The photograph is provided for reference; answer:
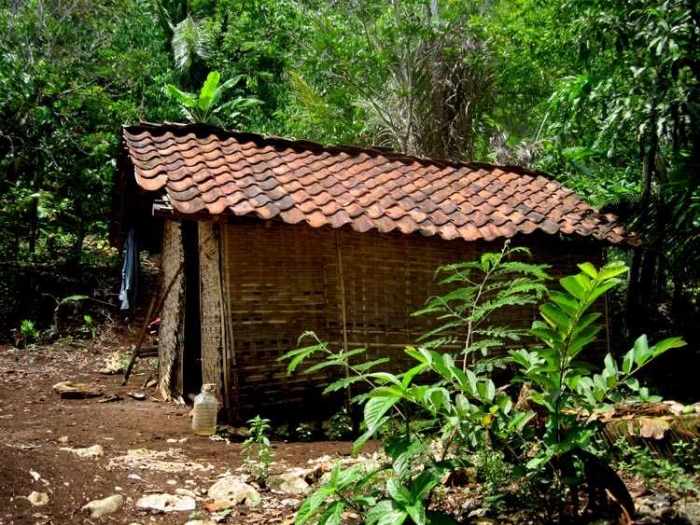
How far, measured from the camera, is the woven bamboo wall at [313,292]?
18.1 feet

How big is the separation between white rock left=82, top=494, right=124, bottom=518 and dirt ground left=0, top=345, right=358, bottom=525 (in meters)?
0.03

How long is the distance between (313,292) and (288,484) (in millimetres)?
2395

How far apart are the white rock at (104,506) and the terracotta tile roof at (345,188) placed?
2397 mm

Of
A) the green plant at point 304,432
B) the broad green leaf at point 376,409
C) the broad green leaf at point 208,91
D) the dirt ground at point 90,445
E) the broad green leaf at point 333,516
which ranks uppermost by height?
the broad green leaf at point 208,91

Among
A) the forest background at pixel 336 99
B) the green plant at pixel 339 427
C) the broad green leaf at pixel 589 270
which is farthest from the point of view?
Answer: the forest background at pixel 336 99

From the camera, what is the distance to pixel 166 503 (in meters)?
3.30

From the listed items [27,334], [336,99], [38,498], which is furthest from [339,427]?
[336,99]

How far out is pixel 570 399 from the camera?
2.58 m

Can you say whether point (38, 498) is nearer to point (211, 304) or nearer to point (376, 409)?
point (376, 409)

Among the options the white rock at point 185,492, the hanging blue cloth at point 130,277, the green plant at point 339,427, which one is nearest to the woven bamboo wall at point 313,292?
the green plant at point 339,427

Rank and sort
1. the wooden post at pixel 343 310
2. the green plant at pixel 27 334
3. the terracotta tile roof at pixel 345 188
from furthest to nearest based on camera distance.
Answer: the green plant at pixel 27 334 < the wooden post at pixel 343 310 < the terracotta tile roof at pixel 345 188

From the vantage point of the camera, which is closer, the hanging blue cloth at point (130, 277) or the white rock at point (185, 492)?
the white rock at point (185, 492)

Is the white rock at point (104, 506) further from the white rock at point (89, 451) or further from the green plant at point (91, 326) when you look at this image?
the green plant at point (91, 326)

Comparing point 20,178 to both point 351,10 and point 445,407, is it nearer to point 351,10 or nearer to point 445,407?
point 351,10
